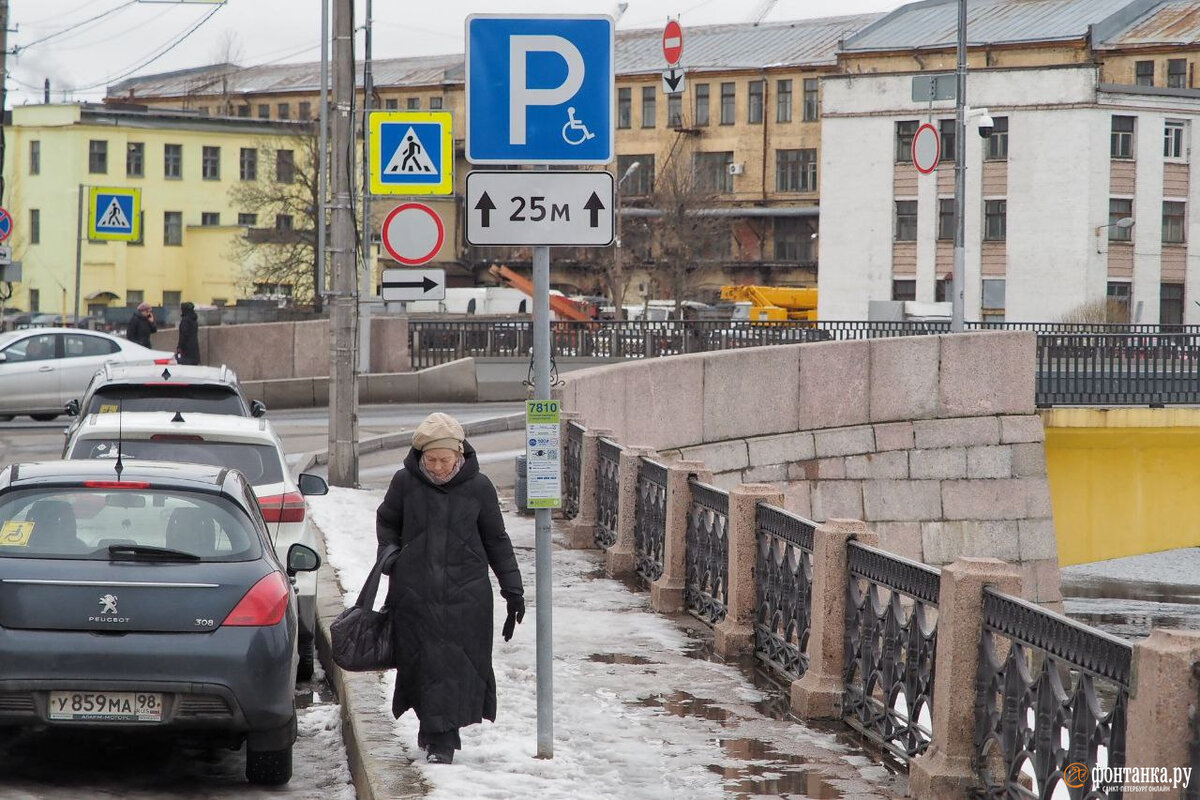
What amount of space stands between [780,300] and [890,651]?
6355 cm

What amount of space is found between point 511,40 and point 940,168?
194 ft

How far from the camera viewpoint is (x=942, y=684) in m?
6.85

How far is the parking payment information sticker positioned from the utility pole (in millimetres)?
9747

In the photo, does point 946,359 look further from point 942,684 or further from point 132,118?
point 132,118

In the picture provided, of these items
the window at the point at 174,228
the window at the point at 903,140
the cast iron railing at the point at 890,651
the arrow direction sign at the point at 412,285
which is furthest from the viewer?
the window at the point at 174,228

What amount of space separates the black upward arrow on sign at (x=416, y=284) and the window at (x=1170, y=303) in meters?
50.7

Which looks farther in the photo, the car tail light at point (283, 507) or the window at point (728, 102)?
the window at point (728, 102)

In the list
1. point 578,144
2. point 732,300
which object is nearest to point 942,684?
point 578,144

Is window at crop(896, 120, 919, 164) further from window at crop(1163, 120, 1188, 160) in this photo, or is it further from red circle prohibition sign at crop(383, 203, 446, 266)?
red circle prohibition sign at crop(383, 203, 446, 266)

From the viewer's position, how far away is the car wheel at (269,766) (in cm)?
703

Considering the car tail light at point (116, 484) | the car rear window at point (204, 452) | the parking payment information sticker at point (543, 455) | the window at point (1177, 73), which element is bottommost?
the car rear window at point (204, 452)

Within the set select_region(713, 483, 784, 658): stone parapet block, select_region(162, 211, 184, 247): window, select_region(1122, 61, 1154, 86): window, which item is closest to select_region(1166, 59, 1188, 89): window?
select_region(1122, 61, 1154, 86): window

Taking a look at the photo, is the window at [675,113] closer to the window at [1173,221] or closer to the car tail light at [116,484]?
the window at [1173,221]

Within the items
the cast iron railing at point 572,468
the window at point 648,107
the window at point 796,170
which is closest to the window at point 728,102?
the window at point 796,170
